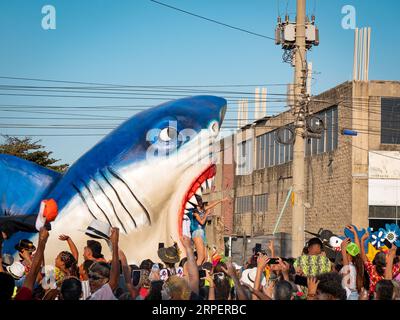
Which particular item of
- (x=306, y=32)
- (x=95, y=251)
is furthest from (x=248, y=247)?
(x=95, y=251)

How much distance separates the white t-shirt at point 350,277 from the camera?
7.26 m

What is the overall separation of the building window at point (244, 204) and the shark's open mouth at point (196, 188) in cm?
3099

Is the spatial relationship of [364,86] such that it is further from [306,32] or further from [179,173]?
[179,173]

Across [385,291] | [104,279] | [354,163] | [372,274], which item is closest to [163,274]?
[372,274]

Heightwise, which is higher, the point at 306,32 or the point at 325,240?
the point at 306,32

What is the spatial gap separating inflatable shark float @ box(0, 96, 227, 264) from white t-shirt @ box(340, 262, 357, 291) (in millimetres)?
4067

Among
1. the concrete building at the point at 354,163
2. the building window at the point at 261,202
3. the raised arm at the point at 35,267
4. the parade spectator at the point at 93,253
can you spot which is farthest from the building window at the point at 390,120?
the raised arm at the point at 35,267

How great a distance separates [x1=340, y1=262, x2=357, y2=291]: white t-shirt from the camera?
726 centimetres

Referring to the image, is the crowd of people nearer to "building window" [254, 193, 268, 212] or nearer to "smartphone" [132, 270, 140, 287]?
"smartphone" [132, 270, 140, 287]

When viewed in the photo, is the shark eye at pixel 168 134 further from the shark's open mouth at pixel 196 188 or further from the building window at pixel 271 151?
the building window at pixel 271 151

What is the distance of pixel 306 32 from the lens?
18109 millimetres

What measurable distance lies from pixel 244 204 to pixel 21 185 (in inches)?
1291

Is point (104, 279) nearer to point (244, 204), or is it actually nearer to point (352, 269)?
point (352, 269)
